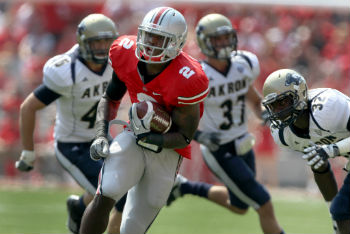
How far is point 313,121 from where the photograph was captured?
181 inches

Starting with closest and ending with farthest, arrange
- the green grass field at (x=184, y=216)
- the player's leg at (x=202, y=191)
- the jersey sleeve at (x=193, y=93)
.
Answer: the jersey sleeve at (x=193, y=93), the player's leg at (x=202, y=191), the green grass field at (x=184, y=216)

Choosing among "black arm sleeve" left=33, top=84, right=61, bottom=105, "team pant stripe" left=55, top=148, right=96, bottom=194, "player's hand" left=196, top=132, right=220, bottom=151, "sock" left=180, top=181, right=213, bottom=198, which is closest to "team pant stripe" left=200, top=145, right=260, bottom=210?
"player's hand" left=196, top=132, right=220, bottom=151

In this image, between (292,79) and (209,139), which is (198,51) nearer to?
(209,139)

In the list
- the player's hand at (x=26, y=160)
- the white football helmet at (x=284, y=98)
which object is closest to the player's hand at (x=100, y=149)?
the white football helmet at (x=284, y=98)

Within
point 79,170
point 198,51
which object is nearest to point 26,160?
point 79,170

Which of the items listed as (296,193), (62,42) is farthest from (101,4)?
(296,193)

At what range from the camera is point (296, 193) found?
10.7 m

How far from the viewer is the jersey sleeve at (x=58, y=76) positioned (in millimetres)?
5609

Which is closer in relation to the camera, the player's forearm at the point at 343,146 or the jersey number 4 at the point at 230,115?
the player's forearm at the point at 343,146

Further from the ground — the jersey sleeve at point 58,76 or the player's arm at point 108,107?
the player's arm at point 108,107

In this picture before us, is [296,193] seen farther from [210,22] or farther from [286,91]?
[286,91]

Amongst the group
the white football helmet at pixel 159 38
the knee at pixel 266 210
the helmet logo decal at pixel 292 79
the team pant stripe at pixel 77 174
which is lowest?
the knee at pixel 266 210

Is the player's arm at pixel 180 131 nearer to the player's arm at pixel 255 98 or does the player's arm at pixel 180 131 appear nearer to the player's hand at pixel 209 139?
the player's hand at pixel 209 139

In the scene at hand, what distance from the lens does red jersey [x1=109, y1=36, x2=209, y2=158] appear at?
436 centimetres
